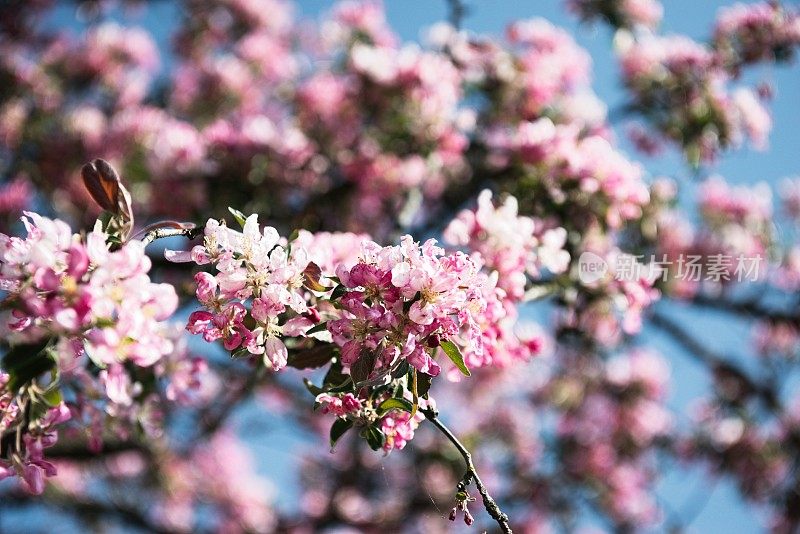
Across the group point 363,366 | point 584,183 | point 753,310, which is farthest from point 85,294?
point 753,310

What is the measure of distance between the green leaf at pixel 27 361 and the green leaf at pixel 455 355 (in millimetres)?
478

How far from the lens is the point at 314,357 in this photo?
3.72ft

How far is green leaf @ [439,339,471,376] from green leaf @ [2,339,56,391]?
478 millimetres

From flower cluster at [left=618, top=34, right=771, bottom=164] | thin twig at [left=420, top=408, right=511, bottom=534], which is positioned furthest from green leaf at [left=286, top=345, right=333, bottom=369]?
flower cluster at [left=618, top=34, right=771, bottom=164]

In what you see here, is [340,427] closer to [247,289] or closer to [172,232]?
[247,289]

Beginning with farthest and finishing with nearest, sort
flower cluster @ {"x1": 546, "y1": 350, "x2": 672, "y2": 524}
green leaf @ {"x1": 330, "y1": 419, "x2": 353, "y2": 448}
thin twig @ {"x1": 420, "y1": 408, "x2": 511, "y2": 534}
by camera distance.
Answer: flower cluster @ {"x1": 546, "y1": 350, "x2": 672, "y2": 524} < green leaf @ {"x1": 330, "y1": 419, "x2": 353, "y2": 448} < thin twig @ {"x1": 420, "y1": 408, "x2": 511, "y2": 534}

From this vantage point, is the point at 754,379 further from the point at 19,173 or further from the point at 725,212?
the point at 19,173

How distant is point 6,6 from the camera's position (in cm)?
431

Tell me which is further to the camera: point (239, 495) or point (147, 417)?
point (239, 495)

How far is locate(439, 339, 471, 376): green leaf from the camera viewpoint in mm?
1011

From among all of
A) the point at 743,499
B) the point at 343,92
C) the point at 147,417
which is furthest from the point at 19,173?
the point at 743,499

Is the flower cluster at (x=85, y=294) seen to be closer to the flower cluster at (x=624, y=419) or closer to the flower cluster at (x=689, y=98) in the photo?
the flower cluster at (x=689, y=98)

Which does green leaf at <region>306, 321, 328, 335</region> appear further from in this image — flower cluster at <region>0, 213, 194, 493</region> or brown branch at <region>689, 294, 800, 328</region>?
brown branch at <region>689, 294, 800, 328</region>

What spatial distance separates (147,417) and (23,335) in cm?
64
